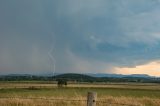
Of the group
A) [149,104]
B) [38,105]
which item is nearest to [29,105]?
[38,105]

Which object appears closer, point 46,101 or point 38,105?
point 38,105

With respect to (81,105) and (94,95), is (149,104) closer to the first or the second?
(81,105)

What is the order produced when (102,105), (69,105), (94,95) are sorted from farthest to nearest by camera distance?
(69,105)
(102,105)
(94,95)

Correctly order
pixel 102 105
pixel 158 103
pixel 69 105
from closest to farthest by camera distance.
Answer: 1. pixel 102 105
2. pixel 69 105
3. pixel 158 103

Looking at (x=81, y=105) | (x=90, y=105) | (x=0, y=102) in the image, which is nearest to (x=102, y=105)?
(x=81, y=105)

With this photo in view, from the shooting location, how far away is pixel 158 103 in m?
20.1

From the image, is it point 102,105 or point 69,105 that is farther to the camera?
point 69,105

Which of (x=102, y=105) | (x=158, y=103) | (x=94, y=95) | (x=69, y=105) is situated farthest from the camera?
(x=158, y=103)

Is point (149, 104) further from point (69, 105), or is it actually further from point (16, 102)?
point (16, 102)

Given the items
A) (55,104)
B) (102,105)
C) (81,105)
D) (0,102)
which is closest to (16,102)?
(0,102)

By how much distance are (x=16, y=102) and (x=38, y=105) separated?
1642 millimetres

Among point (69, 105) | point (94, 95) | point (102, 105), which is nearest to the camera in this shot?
point (94, 95)

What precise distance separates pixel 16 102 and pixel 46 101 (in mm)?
1687

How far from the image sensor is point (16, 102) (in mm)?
18578
